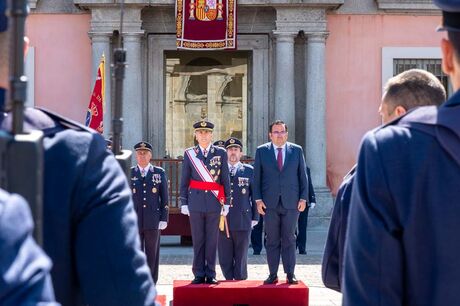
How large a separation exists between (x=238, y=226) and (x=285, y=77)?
7454mm

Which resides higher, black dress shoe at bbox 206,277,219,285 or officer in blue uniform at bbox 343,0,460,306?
officer in blue uniform at bbox 343,0,460,306

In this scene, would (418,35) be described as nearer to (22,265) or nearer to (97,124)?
(97,124)

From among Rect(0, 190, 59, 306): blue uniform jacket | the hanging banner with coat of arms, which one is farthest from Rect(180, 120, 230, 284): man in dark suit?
Rect(0, 190, 59, 306): blue uniform jacket

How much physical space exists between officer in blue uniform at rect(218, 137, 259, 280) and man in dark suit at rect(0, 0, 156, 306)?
874 centimetres

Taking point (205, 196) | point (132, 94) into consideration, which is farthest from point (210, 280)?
point (132, 94)

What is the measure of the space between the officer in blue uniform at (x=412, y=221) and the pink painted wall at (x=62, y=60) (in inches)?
662

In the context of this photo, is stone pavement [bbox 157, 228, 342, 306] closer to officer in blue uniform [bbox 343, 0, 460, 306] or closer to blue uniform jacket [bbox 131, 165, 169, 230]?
blue uniform jacket [bbox 131, 165, 169, 230]

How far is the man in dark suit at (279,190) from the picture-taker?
10.7 meters

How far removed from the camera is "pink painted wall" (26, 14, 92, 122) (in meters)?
19.0

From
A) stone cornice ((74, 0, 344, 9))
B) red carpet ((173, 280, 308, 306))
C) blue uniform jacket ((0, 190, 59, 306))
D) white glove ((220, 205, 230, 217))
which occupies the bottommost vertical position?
red carpet ((173, 280, 308, 306))

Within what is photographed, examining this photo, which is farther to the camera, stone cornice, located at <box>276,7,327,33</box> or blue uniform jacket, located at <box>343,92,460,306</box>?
stone cornice, located at <box>276,7,327,33</box>

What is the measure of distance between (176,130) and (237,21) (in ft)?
8.39

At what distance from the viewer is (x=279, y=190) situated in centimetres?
1080

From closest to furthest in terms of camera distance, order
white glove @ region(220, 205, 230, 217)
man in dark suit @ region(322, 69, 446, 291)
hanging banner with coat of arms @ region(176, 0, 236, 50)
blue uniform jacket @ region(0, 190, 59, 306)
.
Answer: blue uniform jacket @ region(0, 190, 59, 306) < man in dark suit @ region(322, 69, 446, 291) < white glove @ region(220, 205, 230, 217) < hanging banner with coat of arms @ region(176, 0, 236, 50)
